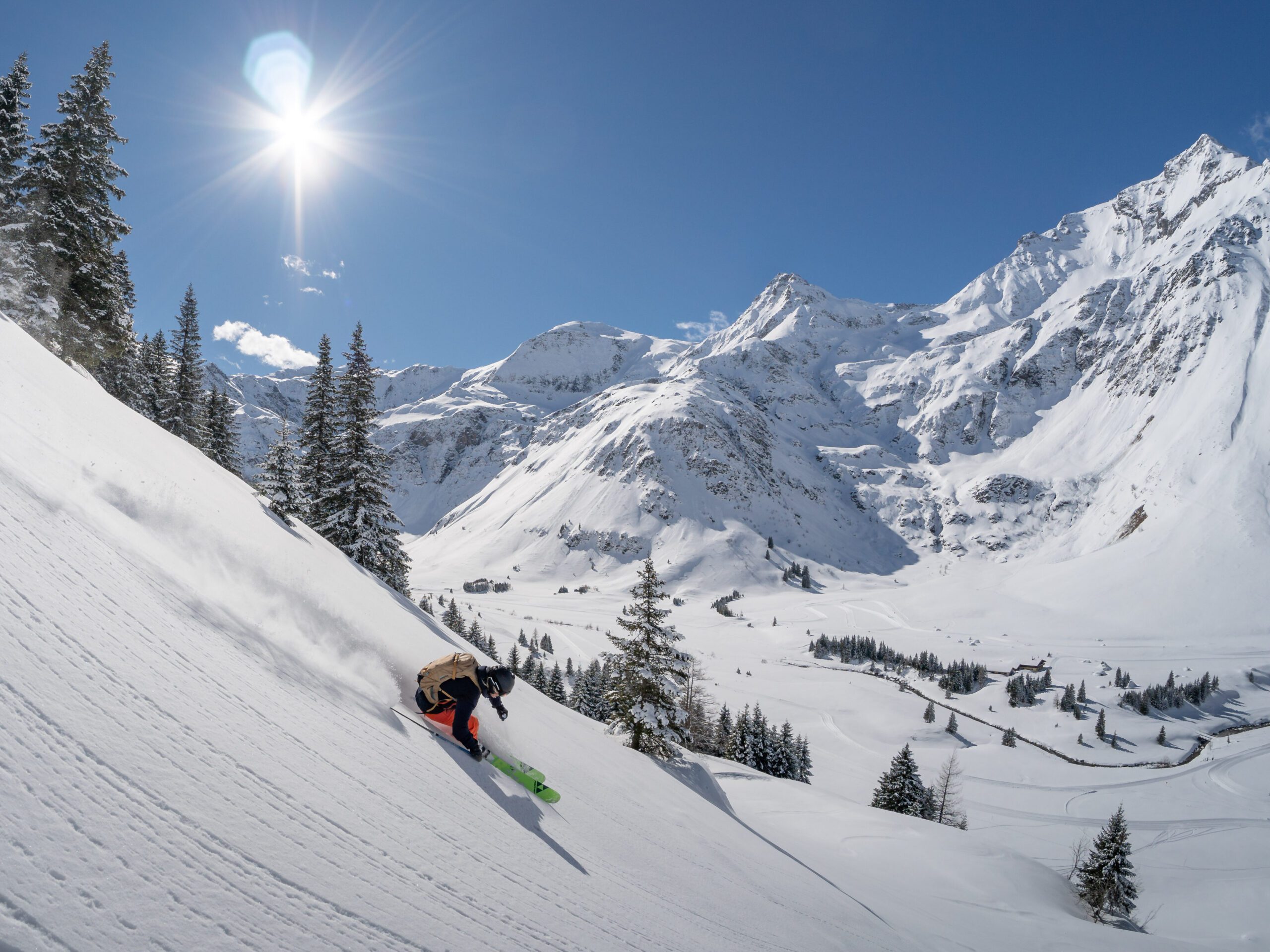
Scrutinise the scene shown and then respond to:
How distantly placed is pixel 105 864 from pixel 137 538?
5.06 metres

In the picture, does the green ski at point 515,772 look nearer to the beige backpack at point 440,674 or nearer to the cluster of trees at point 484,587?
the beige backpack at point 440,674

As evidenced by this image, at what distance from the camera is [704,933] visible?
6.11 meters

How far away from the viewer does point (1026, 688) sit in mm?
84250

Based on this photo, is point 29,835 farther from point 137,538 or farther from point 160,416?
point 160,416

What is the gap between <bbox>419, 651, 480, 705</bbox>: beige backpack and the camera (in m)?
7.26

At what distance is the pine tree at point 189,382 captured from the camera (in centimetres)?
3319

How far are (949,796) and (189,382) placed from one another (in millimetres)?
70944

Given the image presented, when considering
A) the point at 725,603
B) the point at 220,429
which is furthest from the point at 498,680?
the point at 725,603

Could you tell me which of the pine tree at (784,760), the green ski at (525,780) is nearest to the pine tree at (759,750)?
the pine tree at (784,760)

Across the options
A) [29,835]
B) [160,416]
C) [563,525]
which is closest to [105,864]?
[29,835]

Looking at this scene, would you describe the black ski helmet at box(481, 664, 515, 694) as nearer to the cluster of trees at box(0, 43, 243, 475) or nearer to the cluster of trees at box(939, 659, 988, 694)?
the cluster of trees at box(0, 43, 243, 475)

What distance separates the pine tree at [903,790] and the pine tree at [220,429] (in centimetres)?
4664

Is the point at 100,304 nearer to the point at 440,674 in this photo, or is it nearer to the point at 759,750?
the point at 440,674

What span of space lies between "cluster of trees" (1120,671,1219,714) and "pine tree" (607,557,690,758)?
95.7 meters
